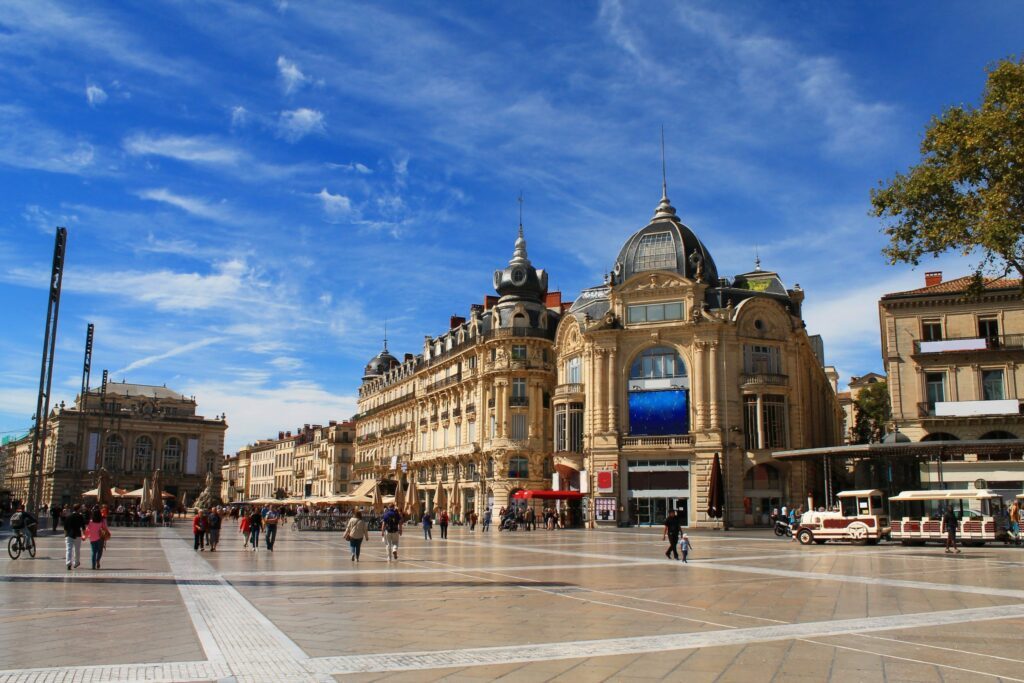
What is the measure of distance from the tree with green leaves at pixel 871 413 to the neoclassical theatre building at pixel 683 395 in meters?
19.2

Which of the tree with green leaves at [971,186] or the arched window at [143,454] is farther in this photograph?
the arched window at [143,454]

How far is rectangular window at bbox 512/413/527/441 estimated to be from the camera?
61094mm

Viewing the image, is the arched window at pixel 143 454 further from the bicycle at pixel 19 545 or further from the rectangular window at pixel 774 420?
the bicycle at pixel 19 545

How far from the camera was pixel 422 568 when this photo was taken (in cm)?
2166

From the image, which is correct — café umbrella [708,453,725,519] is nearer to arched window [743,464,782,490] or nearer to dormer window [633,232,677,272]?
arched window [743,464,782,490]

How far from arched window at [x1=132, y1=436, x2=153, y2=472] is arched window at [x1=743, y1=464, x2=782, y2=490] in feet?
291

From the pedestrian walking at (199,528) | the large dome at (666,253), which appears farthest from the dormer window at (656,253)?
the pedestrian walking at (199,528)

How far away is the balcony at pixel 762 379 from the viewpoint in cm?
5094

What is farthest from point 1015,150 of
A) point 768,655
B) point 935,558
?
point 768,655

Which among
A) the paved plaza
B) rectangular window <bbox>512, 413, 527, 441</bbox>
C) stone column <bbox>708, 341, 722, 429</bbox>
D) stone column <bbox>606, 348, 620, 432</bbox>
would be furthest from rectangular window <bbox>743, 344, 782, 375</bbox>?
the paved plaza

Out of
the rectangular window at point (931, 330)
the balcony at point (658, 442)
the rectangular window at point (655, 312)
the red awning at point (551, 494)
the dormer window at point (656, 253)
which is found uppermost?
the dormer window at point (656, 253)

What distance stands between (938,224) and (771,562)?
1127 centimetres

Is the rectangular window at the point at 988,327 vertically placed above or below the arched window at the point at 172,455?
above

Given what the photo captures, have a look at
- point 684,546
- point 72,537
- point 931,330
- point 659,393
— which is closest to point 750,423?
point 659,393
